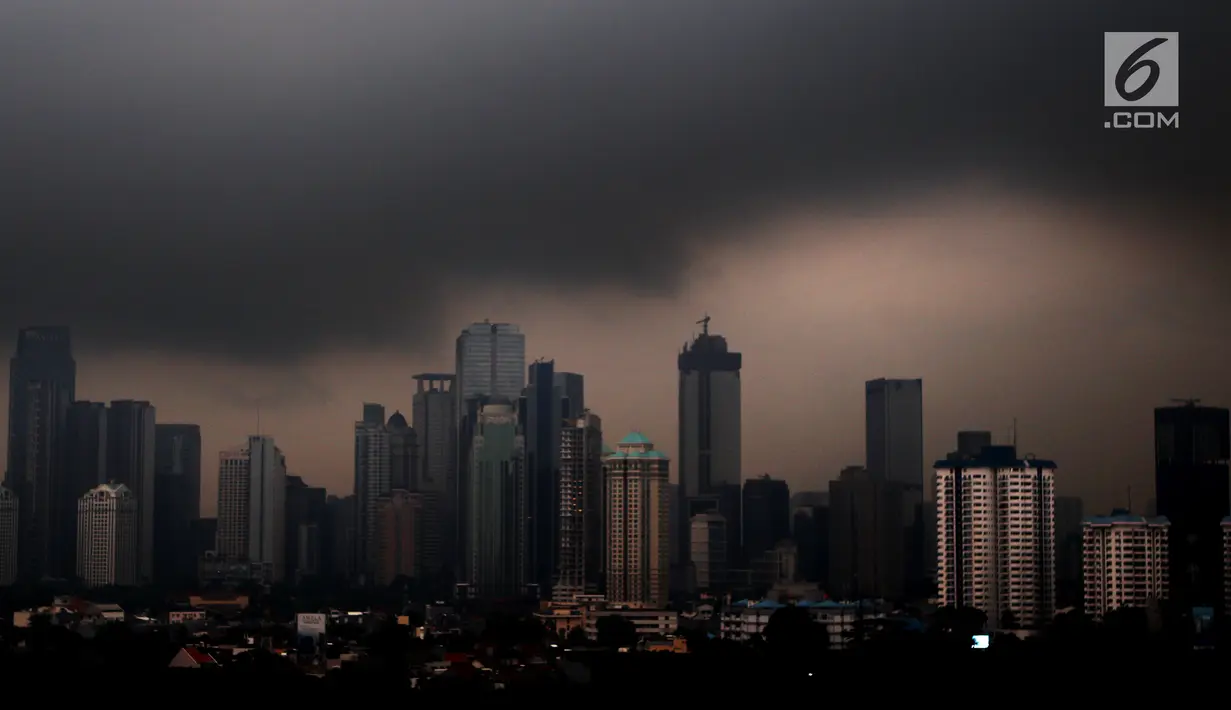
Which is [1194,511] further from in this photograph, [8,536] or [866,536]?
[8,536]

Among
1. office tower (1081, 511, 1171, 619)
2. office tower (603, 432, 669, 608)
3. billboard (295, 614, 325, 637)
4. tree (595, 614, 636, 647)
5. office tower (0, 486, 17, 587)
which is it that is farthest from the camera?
office tower (0, 486, 17, 587)

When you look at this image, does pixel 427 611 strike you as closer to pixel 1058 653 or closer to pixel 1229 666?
pixel 1058 653

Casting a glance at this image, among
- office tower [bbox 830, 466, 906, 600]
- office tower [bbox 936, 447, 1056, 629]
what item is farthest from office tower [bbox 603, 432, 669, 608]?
office tower [bbox 936, 447, 1056, 629]

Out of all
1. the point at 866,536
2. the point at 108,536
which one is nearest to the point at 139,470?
the point at 108,536

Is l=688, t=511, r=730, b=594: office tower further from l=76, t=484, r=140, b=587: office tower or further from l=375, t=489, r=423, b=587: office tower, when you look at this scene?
l=76, t=484, r=140, b=587: office tower

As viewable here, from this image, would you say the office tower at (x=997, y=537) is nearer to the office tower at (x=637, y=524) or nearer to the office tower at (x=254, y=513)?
the office tower at (x=637, y=524)

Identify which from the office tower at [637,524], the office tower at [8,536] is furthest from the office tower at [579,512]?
the office tower at [8,536]
